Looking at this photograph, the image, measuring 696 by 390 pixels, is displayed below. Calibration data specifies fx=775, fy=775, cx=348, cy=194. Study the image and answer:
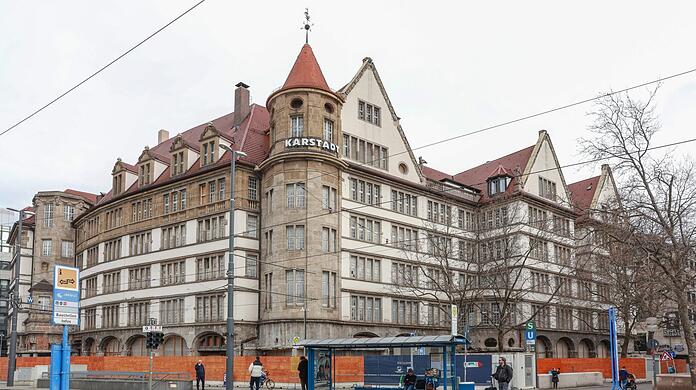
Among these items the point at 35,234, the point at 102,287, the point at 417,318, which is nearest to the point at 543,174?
the point at 417,318

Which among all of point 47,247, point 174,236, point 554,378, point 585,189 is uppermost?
point 585,189

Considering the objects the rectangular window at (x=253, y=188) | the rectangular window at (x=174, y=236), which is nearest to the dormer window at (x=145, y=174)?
the rectangular window at (x=174, y=236)

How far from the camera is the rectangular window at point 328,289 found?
171 ft

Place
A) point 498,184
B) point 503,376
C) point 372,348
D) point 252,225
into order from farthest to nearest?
1. point 498,184
2. point 252,225
3. point 503,376
4. point 372,348

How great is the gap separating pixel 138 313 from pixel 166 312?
4.10 meters

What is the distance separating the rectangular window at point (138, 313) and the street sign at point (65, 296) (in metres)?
33.6

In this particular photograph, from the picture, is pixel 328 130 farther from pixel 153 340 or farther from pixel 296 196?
pixel 153 340

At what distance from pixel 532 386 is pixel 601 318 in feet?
116

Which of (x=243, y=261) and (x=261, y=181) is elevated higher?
(x=261, y=181)

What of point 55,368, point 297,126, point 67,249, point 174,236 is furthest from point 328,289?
point 67,249

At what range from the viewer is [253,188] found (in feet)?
182

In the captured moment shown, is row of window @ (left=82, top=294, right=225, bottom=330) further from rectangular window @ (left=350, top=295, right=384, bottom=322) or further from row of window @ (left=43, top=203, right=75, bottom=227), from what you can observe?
row of window @ (left=43, top=203, right=75, bottom=227)

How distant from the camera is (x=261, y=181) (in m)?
55.7

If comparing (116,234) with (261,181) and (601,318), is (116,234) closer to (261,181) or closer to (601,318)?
(261,181)
